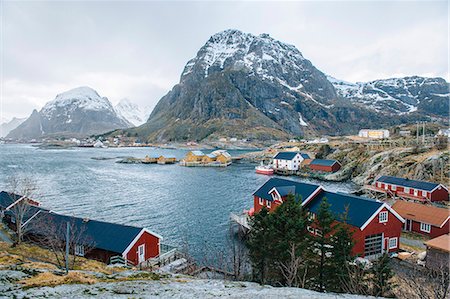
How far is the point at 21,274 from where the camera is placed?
981cm

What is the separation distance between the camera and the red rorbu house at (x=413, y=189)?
5044cm

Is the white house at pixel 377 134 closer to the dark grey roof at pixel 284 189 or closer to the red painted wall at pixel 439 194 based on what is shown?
the red painted wall at pixel 439 194

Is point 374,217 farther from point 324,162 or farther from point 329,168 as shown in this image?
point 324,162

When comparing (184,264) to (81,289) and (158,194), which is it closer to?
(81,289)

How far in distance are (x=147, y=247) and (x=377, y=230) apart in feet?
76.5

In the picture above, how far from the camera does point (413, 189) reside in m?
53.3

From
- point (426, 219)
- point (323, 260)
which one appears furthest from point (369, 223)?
point (426, 219)

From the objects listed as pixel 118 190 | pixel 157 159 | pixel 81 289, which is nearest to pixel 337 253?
pixel 81 289

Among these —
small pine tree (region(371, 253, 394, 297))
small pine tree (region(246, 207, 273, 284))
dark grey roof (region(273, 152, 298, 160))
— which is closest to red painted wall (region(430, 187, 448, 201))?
small pine tree (region(371, 253, 394, 297))

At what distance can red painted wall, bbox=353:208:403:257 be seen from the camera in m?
29.4

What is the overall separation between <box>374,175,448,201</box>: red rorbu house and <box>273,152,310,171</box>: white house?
42.7 metres

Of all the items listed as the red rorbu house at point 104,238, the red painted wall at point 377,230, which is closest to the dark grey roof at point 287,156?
the red painted wall at point 377,230

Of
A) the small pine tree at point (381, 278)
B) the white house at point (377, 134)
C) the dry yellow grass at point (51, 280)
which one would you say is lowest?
the small pine tree at point (381, 278)

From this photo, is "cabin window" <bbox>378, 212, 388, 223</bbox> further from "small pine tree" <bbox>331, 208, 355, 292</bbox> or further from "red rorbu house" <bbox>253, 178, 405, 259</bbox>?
"small pine tree" <bbox>331, 208, 355, 292</bbox>
